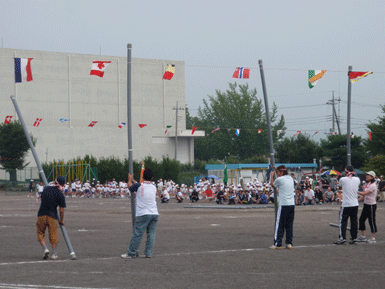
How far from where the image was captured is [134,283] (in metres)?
8.45

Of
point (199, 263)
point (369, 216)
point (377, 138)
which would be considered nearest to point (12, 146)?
point (377, 138)

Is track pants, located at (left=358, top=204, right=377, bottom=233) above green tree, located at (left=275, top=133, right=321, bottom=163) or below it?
below

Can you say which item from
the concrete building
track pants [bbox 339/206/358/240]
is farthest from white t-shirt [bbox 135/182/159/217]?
the concrete building

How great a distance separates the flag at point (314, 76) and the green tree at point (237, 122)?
85.8 meters

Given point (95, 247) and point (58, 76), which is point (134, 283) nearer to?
point (95, 247)

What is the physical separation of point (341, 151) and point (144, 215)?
214 feet

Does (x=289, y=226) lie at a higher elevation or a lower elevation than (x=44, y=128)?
lower

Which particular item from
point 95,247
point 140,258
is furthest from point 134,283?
point 95,247

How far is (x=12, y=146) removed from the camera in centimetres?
6569

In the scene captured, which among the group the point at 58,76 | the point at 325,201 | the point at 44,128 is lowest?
the point at 325,201

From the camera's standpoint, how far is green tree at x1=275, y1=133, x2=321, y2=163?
86250mm

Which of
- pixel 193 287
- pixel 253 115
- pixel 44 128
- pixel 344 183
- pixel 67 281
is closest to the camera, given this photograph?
pixel 193 287

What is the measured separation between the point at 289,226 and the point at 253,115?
96.1 metres

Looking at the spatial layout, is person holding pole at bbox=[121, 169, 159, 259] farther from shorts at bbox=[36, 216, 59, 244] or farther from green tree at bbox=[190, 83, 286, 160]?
green tree at bbox=[190, 83, 286, 160]
